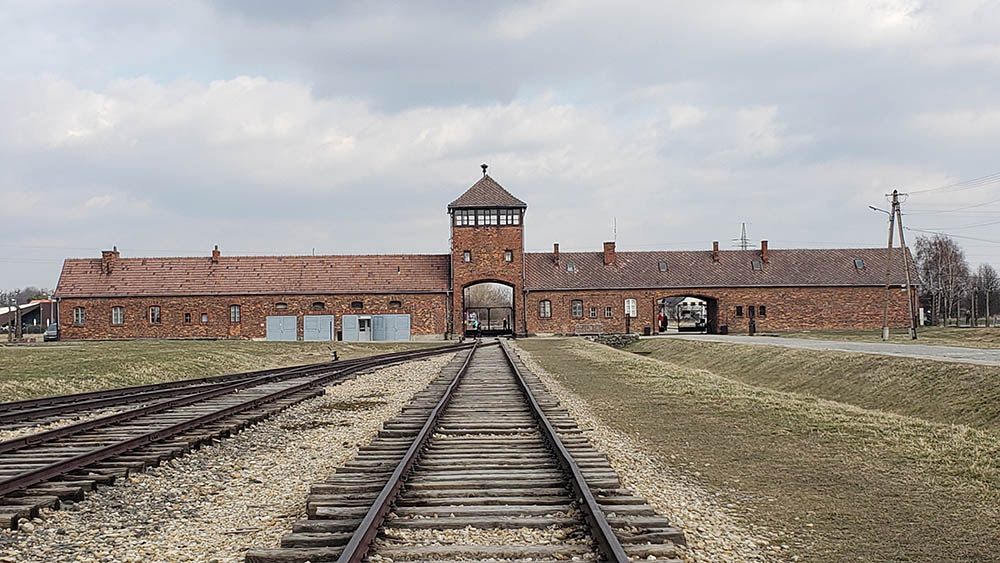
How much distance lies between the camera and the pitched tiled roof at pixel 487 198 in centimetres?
5409

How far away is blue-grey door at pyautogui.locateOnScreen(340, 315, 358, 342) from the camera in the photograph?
5328cm

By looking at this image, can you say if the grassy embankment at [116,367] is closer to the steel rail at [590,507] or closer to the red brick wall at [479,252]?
the steel rail at [590,507]

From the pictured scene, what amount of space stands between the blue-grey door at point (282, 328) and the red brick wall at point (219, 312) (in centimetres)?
32

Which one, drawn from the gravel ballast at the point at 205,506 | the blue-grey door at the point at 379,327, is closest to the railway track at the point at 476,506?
the gravel ballast at the point at 205,506

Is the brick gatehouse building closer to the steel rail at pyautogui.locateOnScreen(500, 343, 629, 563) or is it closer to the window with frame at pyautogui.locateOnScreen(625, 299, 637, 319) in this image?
the window with frame at pyautogui.locateOnScreen(625, 299, 637, 319)

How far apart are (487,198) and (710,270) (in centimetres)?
1579

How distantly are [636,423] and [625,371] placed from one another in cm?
1097

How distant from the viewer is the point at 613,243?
190ft

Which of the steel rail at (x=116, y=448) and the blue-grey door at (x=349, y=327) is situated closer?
the steel rail at (x=116, y=448)

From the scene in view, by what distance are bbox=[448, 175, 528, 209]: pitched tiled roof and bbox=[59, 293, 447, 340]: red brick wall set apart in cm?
597

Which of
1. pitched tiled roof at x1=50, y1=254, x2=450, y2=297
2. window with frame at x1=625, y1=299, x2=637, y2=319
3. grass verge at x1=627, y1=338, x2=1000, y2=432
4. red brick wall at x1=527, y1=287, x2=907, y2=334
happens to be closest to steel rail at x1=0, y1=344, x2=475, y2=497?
grass verge at x1=627, y1=338, x2=1000, y2=432

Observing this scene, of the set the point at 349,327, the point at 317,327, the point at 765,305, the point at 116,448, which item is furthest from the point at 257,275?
the point at 116,448

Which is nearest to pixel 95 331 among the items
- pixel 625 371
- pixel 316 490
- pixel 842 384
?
pixel 625 371

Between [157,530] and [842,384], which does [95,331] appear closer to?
[842,384]
